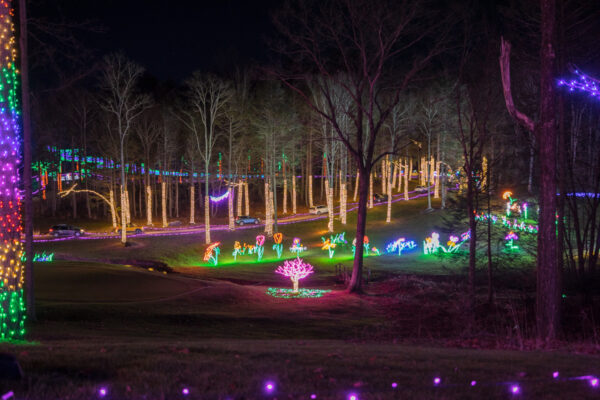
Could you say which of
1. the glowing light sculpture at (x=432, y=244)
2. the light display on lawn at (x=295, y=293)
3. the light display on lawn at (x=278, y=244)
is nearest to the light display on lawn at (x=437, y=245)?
the glowing light sculpture at (x=432, y=244)

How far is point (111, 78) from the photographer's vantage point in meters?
34.2

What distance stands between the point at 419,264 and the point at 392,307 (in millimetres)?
13418

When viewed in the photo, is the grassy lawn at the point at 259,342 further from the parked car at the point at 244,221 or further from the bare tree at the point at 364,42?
the parked car at the point at 244,221

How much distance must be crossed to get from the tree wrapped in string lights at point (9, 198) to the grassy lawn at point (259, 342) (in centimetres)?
73

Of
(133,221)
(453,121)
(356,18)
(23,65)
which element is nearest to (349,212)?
(453,121)

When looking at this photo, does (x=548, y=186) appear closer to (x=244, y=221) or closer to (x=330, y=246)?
(x=330, y=246)

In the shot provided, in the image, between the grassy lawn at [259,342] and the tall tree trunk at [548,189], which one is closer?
the grassy lawn at [259,342]

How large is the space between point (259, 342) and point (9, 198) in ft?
19.0

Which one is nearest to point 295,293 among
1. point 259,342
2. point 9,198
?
point 259,342

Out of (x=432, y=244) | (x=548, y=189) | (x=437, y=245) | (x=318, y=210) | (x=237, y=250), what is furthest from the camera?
(x=318, y=210)

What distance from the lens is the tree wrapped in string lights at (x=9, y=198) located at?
9.05m

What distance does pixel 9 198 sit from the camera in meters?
9.38

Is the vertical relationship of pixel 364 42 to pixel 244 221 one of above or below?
above

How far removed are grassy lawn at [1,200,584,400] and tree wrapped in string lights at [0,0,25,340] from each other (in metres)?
0.73
